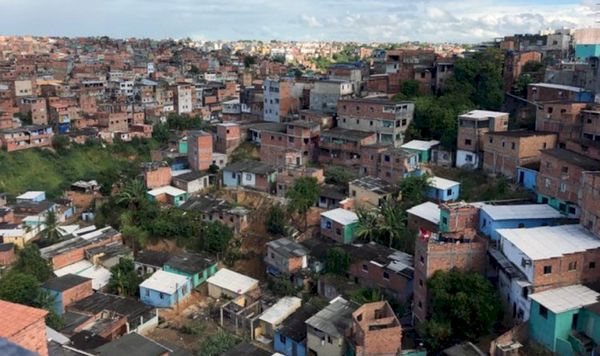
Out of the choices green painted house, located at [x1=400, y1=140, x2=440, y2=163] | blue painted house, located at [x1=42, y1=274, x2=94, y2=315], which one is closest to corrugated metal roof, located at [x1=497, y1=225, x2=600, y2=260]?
green painted house, located at [x1=400, y1=140, x2=440, y2=163]

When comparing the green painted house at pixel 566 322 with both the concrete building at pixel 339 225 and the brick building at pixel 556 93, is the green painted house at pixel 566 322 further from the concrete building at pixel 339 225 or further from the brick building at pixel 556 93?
the brick building at pixel 556 93

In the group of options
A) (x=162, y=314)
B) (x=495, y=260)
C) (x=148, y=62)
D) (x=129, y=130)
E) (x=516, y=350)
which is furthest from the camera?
(x=148, y=62)

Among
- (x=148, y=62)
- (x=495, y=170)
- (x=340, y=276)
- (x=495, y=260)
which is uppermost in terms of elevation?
(x=148, y=62)

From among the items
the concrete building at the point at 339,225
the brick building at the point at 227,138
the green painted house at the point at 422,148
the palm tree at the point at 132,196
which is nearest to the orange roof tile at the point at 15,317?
the concrete building at the point at 339,225

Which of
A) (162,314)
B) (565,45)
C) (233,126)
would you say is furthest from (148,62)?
(162,314)

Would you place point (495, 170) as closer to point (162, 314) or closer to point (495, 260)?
point (495, 260)

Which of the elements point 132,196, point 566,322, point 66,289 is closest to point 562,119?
point 566,322

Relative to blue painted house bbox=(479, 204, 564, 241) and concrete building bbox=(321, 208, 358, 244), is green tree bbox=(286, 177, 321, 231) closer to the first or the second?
concrete building bbox=(321, 208, 358, 244)
